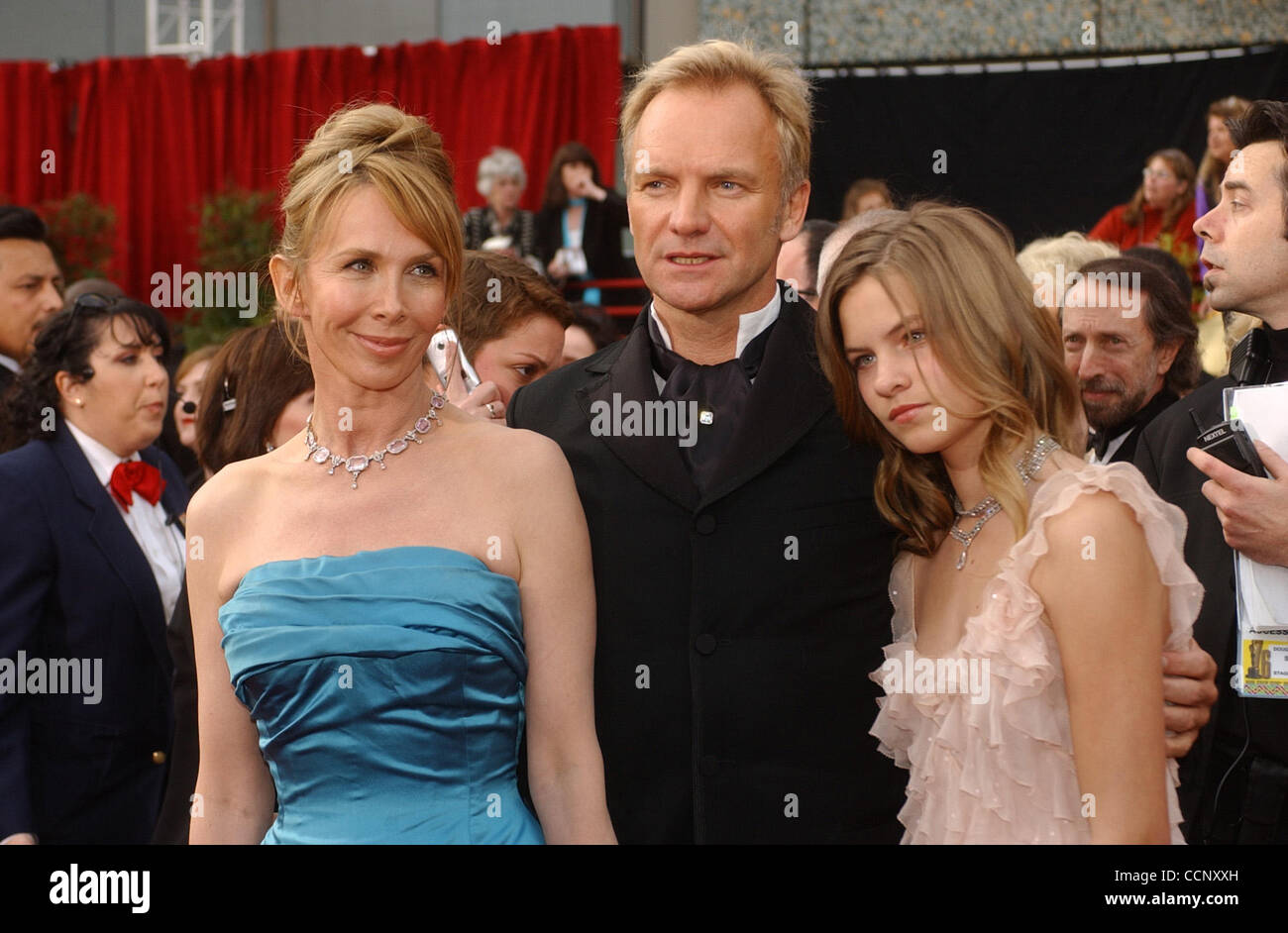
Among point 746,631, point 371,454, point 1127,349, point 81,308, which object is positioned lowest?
point 746,631

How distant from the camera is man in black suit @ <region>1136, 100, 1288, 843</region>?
8.50 ft

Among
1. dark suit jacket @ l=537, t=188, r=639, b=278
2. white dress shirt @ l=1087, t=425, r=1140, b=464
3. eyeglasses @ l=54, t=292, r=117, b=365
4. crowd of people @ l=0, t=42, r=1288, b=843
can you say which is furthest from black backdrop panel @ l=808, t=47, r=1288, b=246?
crowd of people @ l=0, t=42, r=1288, b=843

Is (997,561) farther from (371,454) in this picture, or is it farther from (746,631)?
(371,454)

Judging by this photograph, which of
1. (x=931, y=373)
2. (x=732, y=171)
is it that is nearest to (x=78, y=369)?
(x=732, y=171)

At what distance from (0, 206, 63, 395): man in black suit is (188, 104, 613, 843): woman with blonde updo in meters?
3.08

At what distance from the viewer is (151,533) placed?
12.8ft

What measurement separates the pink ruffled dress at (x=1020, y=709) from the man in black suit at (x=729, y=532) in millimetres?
158

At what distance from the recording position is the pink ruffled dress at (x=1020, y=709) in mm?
2131

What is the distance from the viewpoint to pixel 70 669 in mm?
3402

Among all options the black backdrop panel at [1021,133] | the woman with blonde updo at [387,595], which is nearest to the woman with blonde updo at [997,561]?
the woman with blonde updo at [387,595]

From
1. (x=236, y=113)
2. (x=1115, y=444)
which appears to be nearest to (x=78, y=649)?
(x=1115, y=444)

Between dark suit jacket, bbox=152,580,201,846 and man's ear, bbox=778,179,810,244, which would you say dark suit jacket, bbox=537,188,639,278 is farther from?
man's ear, bbox=778,179,810,244

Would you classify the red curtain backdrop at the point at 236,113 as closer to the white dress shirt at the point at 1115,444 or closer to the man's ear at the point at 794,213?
the white dress shirt at the point at 1115,444

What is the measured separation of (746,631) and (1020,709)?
46cm
